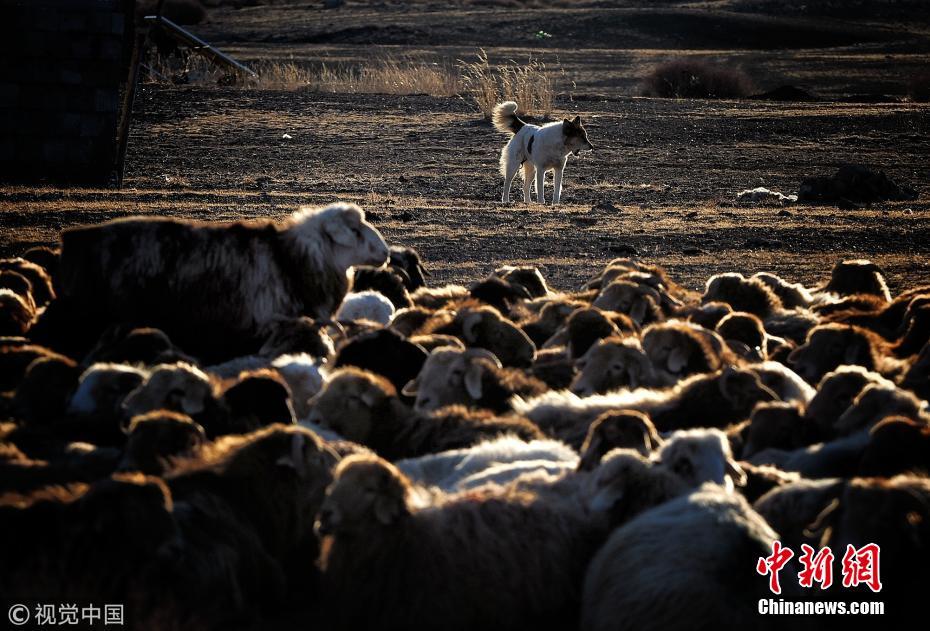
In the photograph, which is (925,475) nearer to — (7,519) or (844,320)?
(7,519)

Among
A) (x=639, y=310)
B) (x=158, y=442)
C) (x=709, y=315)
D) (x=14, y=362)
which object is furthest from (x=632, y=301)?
(x=158, y=442)

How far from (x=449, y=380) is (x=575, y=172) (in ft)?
54.5

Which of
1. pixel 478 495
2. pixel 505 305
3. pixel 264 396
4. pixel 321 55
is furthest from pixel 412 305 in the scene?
pixel 321 55

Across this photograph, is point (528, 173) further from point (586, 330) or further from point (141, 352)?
point (141, 352)

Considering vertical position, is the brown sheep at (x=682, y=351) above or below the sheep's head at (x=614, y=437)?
below

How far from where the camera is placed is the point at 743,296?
9922 mm

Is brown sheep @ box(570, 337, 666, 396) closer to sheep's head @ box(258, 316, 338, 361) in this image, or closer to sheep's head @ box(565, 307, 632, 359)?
sheep's head @ box(565, 307, 632, 359)

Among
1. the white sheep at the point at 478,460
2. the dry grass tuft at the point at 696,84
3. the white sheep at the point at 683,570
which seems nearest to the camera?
the white sheep at the point at 683,570

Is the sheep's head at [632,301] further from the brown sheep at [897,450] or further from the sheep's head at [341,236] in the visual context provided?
the brown sheep at [897,450]

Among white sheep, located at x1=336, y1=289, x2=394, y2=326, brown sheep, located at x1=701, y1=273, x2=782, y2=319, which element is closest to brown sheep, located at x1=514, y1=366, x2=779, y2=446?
white sheep, located at x1=336, y1=289, x2=394, y2=326

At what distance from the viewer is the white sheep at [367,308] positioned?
957 centimetres

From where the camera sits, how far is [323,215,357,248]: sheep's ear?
29.7 ft

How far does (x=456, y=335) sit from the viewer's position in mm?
8391

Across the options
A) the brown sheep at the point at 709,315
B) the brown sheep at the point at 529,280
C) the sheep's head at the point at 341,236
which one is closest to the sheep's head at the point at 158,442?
the sheep's head at the point at 341,236
